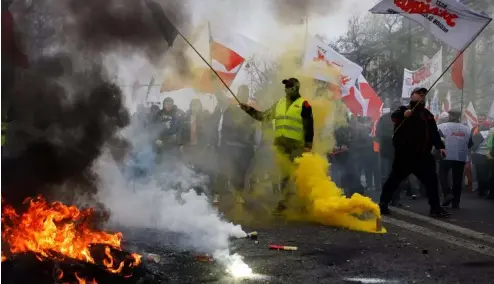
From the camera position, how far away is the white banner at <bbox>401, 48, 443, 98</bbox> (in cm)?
1380

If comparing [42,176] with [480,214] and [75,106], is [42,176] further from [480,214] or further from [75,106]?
[480,214]

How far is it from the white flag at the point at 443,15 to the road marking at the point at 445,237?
112 inches

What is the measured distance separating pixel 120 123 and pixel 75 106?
0.80 m

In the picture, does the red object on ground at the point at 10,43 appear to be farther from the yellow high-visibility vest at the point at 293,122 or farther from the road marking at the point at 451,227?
the road marking at the point at 451,227

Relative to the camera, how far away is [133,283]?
13.1ft

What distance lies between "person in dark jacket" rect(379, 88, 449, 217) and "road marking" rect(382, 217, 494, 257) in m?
0.69

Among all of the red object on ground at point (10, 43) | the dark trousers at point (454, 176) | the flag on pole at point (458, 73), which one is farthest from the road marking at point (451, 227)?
the flag on pole at point (458, 73)

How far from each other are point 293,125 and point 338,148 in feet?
11.4

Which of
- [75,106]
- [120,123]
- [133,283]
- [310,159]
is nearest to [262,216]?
[310,159]

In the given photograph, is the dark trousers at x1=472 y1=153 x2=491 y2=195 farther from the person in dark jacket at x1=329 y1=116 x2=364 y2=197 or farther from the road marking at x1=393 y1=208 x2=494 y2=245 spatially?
the road marking at x1=393 y1=208 x2=494 y2=245

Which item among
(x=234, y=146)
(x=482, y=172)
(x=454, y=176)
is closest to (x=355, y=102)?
(x=482, y=172)

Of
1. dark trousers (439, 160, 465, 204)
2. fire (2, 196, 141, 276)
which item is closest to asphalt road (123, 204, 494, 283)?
fire (2, 196, 141, 276)

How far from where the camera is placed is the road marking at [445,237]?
5730 mm

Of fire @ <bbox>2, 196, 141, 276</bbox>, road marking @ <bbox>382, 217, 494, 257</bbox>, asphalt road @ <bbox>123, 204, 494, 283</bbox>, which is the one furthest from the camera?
road marking @ <bbox>382, 217, 494, 257</bbox>
